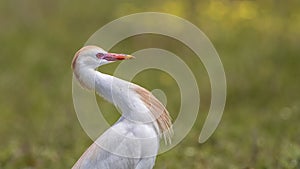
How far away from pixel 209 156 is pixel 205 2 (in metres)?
5.53

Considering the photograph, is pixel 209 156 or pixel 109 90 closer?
pixel 109 90

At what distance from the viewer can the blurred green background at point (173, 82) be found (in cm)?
735

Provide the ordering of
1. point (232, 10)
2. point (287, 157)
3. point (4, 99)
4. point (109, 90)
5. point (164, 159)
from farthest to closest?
point (232, 10) → point (4, 99) → point (164, 159) → point (287, 157) → point (109, 90)

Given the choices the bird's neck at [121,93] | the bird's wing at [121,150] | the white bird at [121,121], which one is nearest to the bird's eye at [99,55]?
the white bird at [121,121]

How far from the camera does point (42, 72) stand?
11.7 metres

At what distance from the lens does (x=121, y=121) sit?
5207 millimetres

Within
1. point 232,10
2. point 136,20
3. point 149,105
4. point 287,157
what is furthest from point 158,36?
point 149,105

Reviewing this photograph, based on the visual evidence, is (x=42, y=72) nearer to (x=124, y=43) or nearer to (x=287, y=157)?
(x=124, y=43)

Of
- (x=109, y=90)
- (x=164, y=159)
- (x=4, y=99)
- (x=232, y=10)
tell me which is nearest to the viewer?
(x=109, y=90)

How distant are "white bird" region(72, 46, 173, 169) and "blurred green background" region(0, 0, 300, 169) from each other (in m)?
1.53

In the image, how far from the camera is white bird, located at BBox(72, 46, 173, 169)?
16.7 feet

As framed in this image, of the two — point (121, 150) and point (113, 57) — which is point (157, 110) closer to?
point (121, 150)

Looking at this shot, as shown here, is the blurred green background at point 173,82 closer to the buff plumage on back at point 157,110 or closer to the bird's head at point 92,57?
the buff plumage on back at point 157,110

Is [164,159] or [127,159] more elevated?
[127,159]
